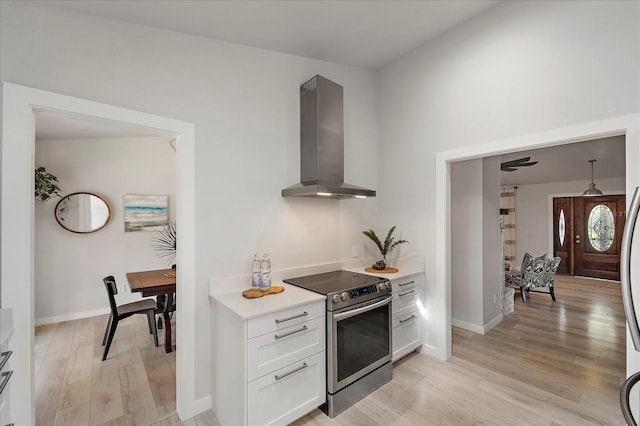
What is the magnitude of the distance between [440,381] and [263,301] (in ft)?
5.80

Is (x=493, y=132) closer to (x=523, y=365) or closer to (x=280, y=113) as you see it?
(x=280, y=113)

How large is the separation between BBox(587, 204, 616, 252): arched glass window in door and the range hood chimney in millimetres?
7517

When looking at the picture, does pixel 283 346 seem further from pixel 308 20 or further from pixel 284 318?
pixel 308 20

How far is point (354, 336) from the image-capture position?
2.27 meters

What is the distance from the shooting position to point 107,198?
4.51 metres

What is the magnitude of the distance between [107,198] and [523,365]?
229 inches

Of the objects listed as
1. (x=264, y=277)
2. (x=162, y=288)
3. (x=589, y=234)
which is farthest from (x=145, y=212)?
(x=589, y=234)

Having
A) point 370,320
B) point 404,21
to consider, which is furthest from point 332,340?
point 404,21

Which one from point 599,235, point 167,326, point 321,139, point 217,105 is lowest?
point 167,326

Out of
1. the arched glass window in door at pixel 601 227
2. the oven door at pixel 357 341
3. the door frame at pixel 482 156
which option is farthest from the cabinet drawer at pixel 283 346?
the arched glass window in door at pixel 601 227

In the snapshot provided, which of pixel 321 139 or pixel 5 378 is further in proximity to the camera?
pixel 321 139

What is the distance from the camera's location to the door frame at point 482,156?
1824mm

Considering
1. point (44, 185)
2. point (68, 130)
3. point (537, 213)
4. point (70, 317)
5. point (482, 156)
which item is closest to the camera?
point (482, 156)

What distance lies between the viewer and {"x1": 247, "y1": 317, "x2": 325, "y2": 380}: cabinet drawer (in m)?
1.79
